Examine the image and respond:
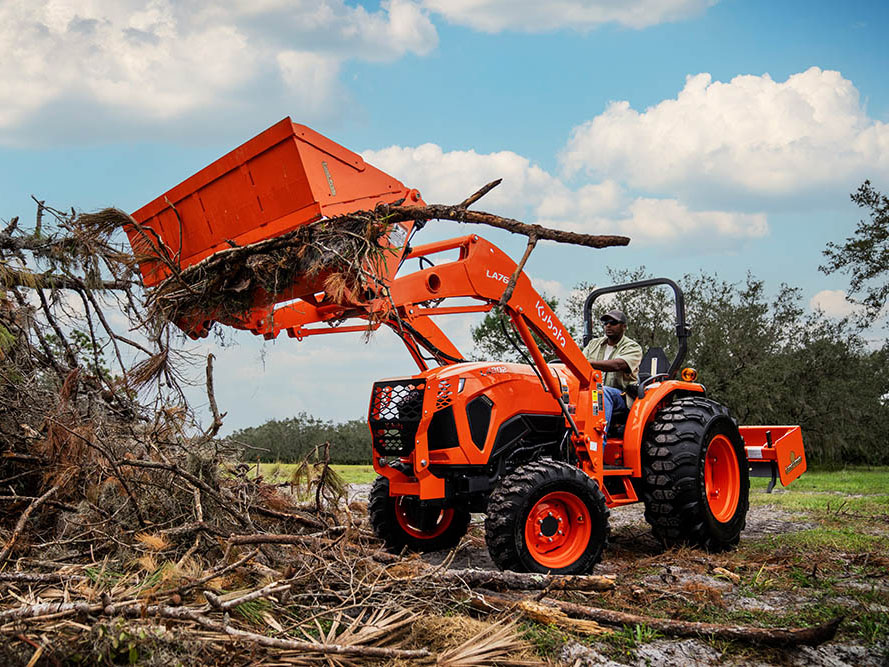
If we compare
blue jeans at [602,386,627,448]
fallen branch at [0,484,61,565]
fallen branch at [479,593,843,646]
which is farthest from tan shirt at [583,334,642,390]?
fallen branch at [0,484,61,565]

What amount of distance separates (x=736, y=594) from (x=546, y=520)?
1.36 m

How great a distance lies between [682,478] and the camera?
21.7ft

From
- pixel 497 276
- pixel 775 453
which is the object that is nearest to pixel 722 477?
pixel 775 453

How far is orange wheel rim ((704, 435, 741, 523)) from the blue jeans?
973mm

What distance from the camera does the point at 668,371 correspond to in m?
7.61

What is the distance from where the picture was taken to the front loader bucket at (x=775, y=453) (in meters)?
8.09

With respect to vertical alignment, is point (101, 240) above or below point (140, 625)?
above

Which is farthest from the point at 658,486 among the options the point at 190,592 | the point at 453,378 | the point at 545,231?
the point at 190,592

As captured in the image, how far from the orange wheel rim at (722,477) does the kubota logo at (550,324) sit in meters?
1.94

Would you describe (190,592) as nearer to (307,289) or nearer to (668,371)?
(307,289)

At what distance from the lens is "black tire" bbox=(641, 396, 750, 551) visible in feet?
21.7

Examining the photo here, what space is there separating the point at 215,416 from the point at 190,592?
2.50 m

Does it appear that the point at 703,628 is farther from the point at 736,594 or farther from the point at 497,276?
the point at 497,276

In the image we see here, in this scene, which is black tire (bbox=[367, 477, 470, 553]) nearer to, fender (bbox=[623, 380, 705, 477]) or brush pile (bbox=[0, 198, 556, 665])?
brush pile (bbox=[0, 198, 556, 665])
